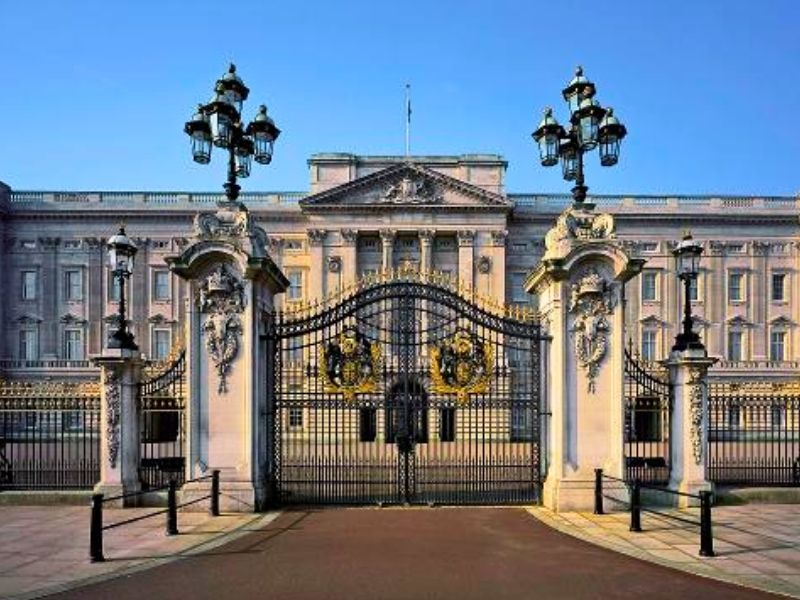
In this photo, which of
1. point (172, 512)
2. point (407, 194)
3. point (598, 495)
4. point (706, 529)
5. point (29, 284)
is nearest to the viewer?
point (706, 529)

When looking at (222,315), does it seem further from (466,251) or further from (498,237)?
(498,237)

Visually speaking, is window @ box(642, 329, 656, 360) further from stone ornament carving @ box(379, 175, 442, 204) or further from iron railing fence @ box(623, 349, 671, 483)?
iron railing fence @ box(623, 349, 671, 483)

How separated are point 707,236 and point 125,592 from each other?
227 ft

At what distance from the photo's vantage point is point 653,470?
20.4m

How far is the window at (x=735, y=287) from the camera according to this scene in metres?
71.0

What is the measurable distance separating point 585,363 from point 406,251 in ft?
174

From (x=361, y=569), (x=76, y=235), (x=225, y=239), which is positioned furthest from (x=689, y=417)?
(x=76, y=235)

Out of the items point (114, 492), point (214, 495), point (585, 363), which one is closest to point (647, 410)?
point (585, 363)

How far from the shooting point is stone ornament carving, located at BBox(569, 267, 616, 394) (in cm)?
1559

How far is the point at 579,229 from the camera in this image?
16062 millimetres

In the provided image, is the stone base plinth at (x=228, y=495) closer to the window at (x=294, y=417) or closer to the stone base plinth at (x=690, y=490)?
the window at (x=294, y=417)

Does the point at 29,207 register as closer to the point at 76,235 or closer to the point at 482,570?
the point at 76,235

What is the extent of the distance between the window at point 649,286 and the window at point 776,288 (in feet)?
35.5

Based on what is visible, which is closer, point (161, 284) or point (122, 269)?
point (122, 269)
